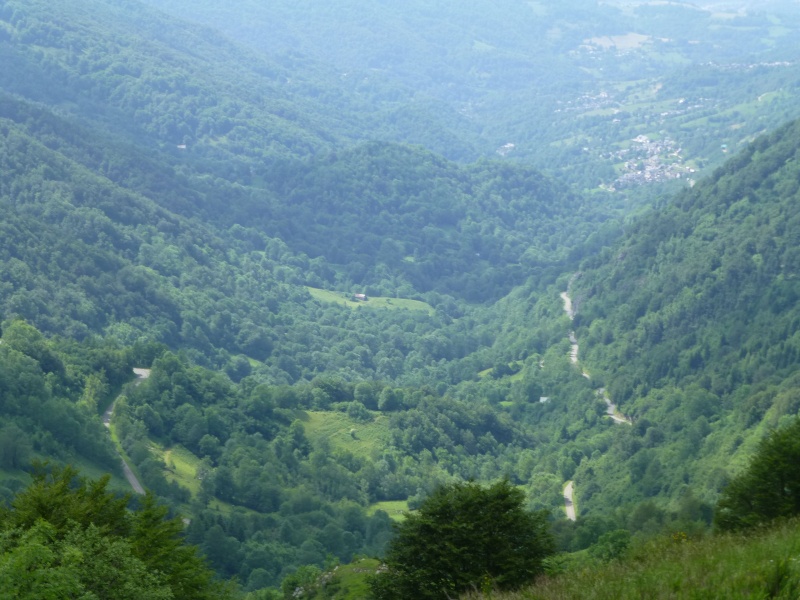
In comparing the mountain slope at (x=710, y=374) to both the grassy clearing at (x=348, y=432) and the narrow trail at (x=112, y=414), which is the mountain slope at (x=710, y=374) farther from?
the narrow trail at (x=112, y=414)

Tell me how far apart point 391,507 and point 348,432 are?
2031 centimetres

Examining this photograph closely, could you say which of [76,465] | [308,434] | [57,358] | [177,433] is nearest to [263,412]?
[308,434]

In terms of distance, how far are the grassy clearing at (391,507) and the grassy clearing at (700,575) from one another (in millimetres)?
93442

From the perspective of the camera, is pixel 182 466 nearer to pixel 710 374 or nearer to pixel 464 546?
pixel 710 374

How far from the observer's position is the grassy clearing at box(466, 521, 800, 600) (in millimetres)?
28875

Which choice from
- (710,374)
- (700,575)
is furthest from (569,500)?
(700,575)

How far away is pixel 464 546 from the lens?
147 ft

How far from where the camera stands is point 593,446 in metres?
158

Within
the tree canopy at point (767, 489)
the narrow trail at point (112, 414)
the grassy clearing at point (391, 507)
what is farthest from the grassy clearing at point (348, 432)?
the tree canopy at point (767, 489)

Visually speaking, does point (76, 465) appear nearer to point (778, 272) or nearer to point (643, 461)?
point (643, 461)

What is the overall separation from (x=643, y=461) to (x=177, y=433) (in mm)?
55319

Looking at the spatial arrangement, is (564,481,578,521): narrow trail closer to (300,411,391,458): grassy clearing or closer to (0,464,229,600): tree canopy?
(300,411,391,458): grassy clearing

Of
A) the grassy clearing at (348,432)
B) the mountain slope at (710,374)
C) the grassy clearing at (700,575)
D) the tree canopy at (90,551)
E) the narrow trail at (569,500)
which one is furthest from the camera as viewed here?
the grassy clearing at (348,432)

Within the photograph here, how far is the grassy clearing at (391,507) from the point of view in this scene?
130125 mm
